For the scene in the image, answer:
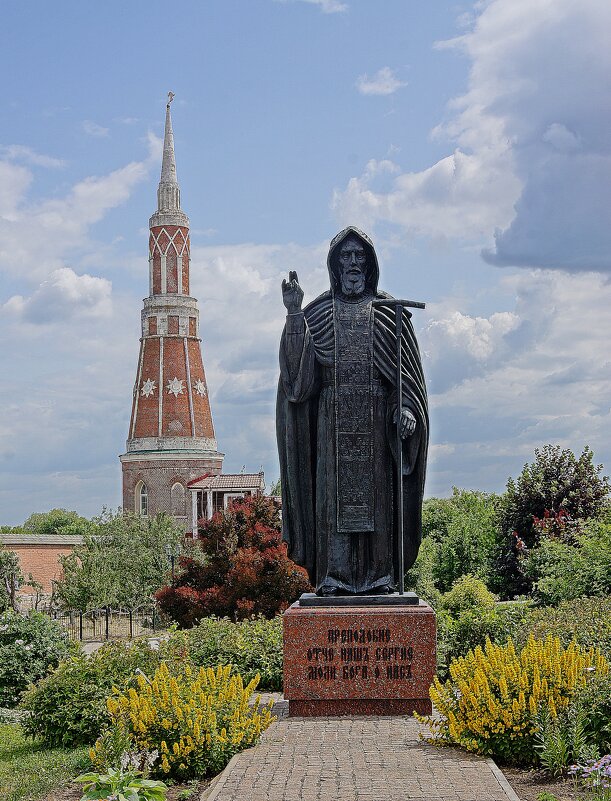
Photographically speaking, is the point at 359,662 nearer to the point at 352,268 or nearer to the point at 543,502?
the point at 352,268

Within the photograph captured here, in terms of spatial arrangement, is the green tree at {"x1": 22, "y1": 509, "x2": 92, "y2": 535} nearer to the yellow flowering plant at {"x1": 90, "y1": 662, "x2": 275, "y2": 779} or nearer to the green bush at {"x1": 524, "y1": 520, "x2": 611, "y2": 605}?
the green bush at {"x1": 524, "y1": 520, "x2": 611, "y2": 605}

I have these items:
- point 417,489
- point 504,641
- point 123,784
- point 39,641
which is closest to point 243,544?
point 39,641

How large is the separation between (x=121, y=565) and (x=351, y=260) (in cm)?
2489

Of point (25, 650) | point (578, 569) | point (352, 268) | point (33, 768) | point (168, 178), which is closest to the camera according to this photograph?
point (33, 768)

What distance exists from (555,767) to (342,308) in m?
4.33

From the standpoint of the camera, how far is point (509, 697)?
7.27 m

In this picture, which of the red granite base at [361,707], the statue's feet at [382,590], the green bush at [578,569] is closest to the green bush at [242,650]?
the red granite base at [361,707]

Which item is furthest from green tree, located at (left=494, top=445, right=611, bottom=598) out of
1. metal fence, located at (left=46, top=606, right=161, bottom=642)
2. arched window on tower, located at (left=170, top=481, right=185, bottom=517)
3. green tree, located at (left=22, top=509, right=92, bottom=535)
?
green tree, located at (left=22, top=509, right=92, bottom=535)

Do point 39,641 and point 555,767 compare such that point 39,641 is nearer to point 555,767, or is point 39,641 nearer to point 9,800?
point 9,800

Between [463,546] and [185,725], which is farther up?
[463,546]

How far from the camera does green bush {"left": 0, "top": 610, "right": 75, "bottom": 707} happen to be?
43.5 feet

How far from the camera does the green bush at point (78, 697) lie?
902 cm

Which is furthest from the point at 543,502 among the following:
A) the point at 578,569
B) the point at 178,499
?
the point at 178,499

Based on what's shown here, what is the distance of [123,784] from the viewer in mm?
6090
